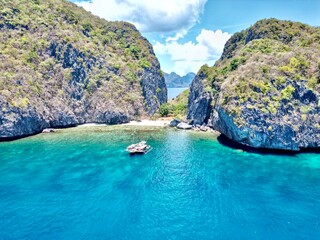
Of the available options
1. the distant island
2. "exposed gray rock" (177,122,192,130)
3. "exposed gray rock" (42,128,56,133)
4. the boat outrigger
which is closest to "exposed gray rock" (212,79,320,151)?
the distant island

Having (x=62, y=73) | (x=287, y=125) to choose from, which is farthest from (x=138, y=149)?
(x=62, y=73)

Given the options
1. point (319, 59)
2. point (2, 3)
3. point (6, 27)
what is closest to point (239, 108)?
point (319, 59)

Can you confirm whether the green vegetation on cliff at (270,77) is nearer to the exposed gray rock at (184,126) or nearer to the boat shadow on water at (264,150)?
the boat shadow on water at (264,150)

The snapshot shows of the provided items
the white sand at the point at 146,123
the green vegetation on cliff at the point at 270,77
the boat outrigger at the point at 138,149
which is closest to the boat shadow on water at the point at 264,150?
the green vegetation on cliff at the point at 270,77

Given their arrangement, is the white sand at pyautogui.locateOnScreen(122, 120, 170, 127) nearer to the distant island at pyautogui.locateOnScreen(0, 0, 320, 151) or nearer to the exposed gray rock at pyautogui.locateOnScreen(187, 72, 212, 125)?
the distant island at pyautogui.locateOnScreen(0, 0, 320, 151)

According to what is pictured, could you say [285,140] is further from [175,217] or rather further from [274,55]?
[175,217]
